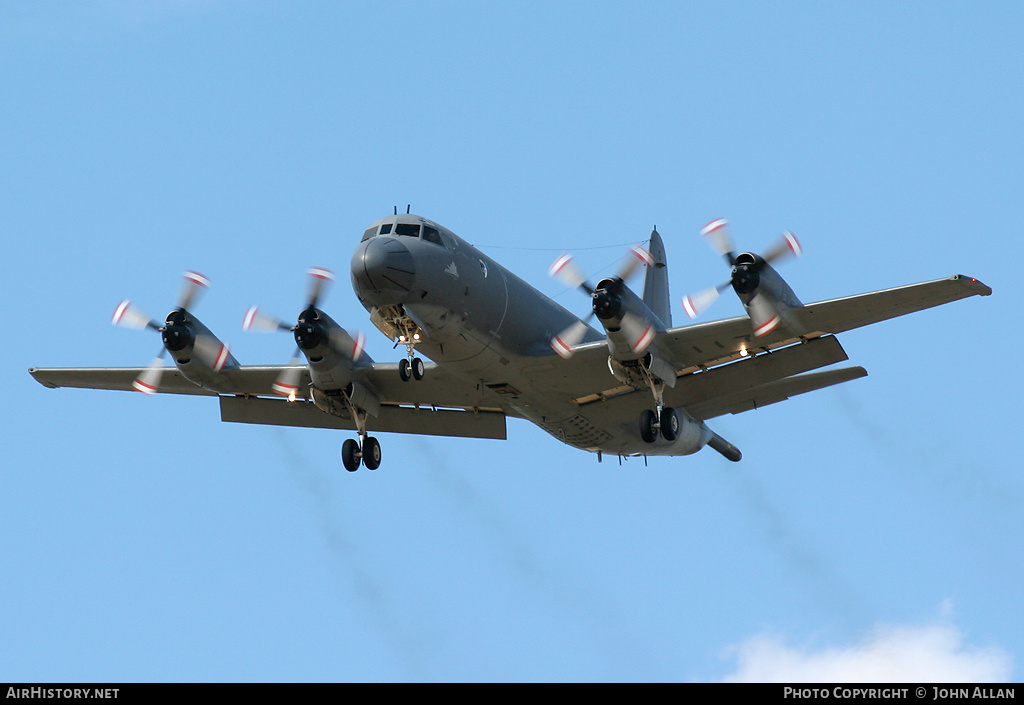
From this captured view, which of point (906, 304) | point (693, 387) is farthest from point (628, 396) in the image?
point (906, 304)

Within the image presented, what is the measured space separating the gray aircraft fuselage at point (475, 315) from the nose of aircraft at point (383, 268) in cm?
2

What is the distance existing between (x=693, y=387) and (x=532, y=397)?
12.2 ft

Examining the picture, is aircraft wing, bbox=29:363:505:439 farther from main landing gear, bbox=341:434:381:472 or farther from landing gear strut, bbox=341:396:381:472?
main landing gear, bbox=341:434:381:472

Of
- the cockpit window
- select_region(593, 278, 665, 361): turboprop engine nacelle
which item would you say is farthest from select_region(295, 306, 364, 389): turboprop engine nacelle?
select_region(593, 278, 665, 361): turboprop engine nacelle

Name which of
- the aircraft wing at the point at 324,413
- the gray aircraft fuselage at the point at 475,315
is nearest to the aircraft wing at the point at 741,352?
the gray aircraft fuselage at the point at 475,315

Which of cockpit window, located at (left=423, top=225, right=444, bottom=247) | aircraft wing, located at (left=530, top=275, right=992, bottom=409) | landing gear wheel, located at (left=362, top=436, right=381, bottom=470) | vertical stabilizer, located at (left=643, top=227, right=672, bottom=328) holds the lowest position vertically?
landing gear wheel, located at (left=362, top=436, right=381, bottom=470)

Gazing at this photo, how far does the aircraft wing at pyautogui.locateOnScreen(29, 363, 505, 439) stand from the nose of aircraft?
5.15 metres

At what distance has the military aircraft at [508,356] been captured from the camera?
25031 millimetres

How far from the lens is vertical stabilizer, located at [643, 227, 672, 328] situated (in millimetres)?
34844

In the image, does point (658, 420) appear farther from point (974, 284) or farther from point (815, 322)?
point (974, 284)

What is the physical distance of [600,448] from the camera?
31.0m

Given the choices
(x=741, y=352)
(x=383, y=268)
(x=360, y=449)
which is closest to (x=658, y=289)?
(x=741, y=352)

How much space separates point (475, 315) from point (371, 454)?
537 cm

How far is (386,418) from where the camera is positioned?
102 ft
